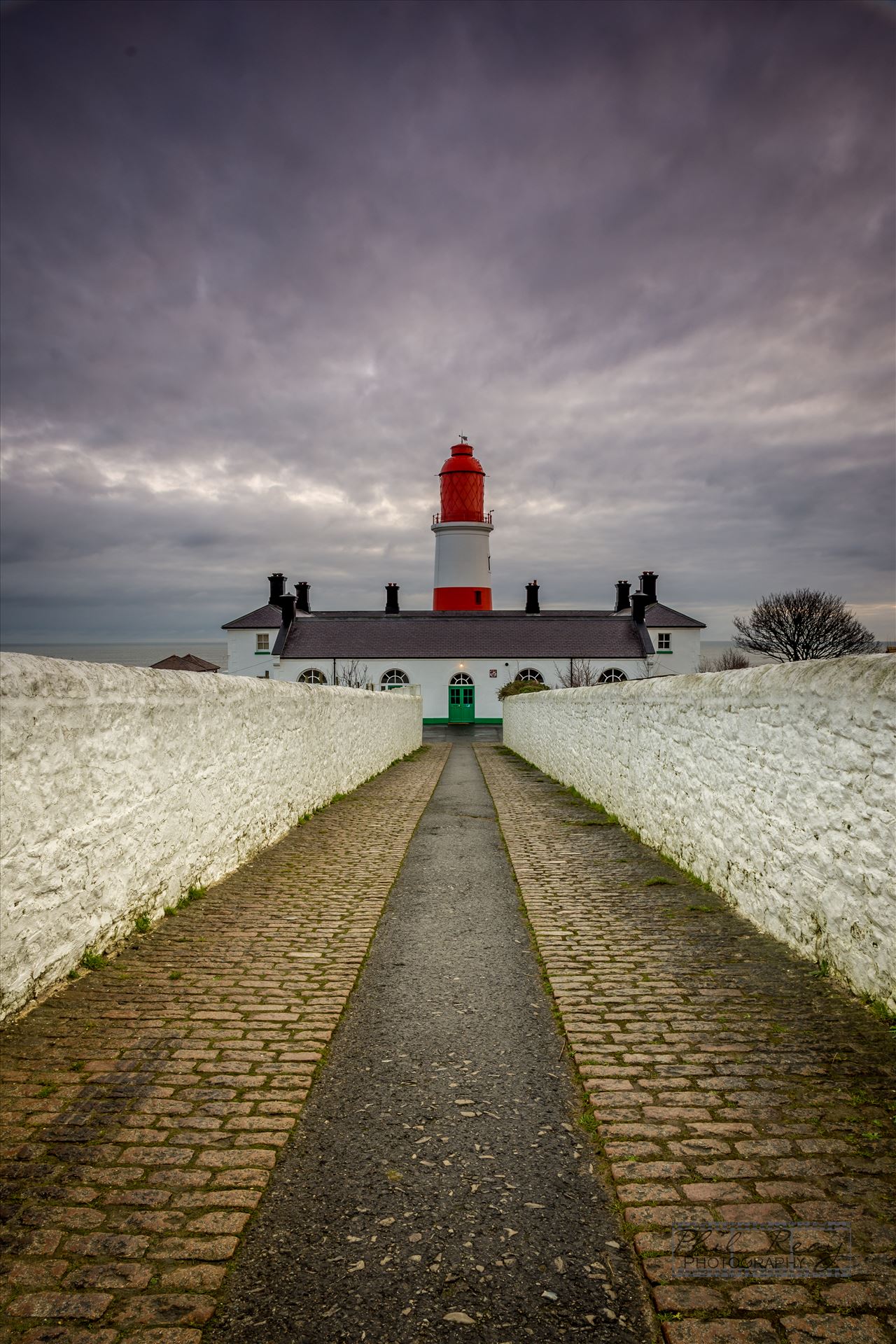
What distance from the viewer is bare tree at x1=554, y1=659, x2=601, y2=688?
46.2 m

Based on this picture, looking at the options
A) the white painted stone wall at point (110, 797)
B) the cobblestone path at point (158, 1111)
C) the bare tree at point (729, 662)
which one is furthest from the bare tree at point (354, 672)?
the cobblestone path at point (158, 1111)

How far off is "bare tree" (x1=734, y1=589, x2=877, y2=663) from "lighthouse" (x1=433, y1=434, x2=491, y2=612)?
55.3ft

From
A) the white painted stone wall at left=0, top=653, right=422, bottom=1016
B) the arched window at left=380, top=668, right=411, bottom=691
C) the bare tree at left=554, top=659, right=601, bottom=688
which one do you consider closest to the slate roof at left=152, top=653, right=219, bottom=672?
the arched window at left=380, top=668, right=411, bottom=691

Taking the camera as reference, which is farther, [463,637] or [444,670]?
[463,637]

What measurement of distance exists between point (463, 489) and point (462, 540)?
3169 millimetres

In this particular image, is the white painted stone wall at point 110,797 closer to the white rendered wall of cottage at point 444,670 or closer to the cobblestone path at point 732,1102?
the cobblestone path at point 732,1102

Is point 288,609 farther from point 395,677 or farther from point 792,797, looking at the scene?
point 792,797

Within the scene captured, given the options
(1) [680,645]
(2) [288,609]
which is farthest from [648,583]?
(2) [288,609]

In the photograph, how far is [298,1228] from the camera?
7.50 ft

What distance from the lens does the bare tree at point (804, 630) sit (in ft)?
138

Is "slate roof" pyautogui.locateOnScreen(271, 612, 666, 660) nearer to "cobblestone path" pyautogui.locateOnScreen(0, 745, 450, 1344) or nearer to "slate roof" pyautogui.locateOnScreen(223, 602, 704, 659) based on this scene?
"slate roof" pyautogui.locateOnScreen(223, 602, 704, 659)

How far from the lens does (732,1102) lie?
9.60ft

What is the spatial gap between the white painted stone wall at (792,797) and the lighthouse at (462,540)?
141 feet

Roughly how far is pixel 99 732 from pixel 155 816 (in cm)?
90
